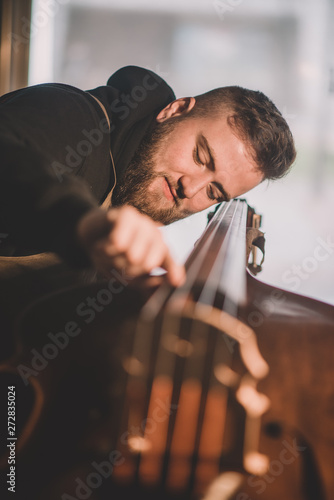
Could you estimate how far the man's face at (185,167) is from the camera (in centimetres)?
90

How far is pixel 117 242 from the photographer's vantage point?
272 mm

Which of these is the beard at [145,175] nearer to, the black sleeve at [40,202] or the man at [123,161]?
the man at [123,161]

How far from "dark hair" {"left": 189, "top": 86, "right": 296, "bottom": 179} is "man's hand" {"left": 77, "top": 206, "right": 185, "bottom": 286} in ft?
2.24

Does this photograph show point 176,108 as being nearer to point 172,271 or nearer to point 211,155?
point 211,155

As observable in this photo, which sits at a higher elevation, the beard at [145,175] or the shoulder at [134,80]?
the shoulder at [134,80]

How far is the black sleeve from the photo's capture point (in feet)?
1.08

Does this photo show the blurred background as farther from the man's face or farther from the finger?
the finger

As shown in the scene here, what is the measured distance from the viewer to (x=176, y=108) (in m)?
1.00

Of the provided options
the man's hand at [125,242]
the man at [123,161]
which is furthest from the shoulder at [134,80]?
the man's hand at [125,242]

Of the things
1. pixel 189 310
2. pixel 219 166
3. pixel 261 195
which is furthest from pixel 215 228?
pixel 261 195

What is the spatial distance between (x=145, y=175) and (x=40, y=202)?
0.57 m

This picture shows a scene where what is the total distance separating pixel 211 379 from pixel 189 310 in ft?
0.16

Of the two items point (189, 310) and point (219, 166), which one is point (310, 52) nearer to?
point (219, 166)

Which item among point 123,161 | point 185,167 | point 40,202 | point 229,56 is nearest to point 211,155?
point 185,167
